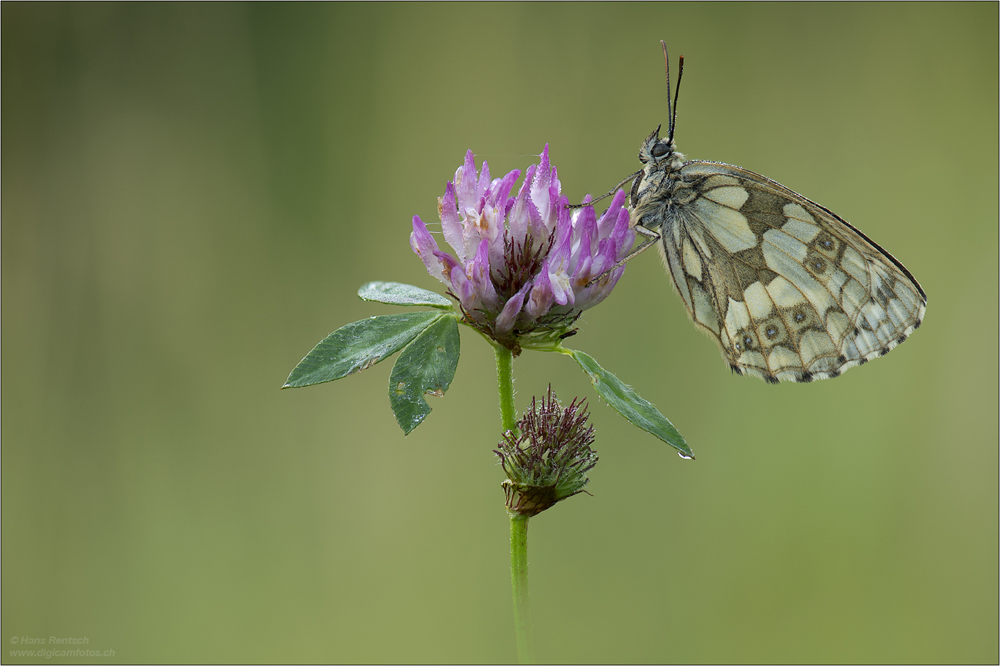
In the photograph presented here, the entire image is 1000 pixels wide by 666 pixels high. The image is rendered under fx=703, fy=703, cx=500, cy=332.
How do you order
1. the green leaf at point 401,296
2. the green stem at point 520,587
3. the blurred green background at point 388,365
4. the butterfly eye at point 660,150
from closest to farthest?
1. the green stem at point 520,587
2. the green leaf at point 401,296
3. the butterfly eye at point 660,150
4. the blurred green background at point 388,365

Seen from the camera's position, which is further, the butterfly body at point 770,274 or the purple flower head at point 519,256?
the butterfly body at point 770,274

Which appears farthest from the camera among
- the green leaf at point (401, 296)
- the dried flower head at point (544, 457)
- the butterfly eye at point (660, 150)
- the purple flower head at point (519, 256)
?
the butterfly eye at point (660, 150)

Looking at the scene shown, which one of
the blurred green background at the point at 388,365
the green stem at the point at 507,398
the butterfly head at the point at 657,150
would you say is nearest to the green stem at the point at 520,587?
the green stem at the point at 507,398

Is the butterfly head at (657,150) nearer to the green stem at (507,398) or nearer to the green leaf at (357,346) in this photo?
the green leaf at (357,346)

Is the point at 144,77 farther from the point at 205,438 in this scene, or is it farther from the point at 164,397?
the point at 205,438

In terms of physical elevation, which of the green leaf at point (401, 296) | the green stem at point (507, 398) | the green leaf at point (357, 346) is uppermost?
the green leaf at point (401, 296)

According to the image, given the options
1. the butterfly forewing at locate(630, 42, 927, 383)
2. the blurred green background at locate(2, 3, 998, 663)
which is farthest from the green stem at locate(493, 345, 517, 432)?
the blurred green background at locate(2, 3, 998, 663)

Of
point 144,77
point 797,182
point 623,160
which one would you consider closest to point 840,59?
point 797,182

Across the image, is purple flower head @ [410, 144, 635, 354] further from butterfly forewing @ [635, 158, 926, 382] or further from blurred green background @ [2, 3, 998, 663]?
blurred green background @ [2, 3, 998, 663]

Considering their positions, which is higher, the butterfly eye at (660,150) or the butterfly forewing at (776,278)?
the butterfly eye at (660,150)
